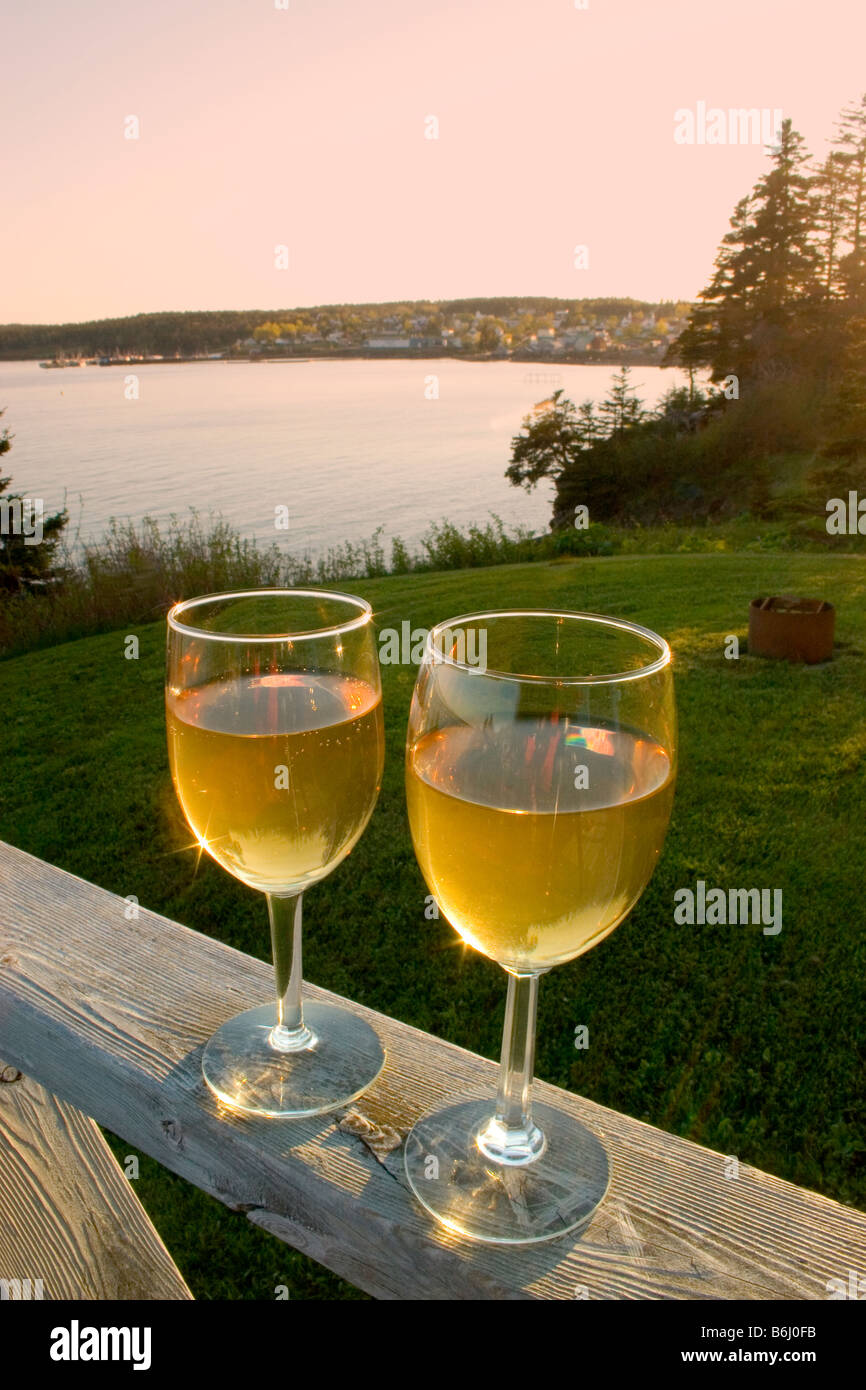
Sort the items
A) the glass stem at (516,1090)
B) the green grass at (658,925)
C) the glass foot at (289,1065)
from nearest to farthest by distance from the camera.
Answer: the glass stem at (516,1090), the glass foot at (289,1065), the green grass at (658,925)

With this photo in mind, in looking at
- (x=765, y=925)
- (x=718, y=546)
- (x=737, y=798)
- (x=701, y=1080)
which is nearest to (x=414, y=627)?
(x=737, y=798)

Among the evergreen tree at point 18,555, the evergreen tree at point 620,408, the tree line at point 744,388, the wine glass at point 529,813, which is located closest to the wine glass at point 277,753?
the wine glass at point 529,813

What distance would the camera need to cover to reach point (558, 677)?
2.68ft

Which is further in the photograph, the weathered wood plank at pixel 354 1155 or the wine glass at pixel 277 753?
the wine glass at pixel 277 753

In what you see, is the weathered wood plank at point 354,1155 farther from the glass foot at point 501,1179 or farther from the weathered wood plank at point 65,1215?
the weathered wood plank at point 65,1215

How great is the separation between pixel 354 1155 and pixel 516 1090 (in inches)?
7.2

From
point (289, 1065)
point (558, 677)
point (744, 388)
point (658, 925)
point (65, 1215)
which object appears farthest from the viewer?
point (744, 388)

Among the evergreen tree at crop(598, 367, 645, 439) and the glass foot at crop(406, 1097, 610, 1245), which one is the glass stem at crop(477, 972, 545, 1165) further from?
the evergreen tree at crop(598, 367, 645, 439)

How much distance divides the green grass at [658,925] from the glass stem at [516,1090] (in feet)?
7.60

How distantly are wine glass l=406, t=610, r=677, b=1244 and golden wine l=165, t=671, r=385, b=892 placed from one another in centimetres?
11

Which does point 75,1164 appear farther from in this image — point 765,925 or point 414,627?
point 414,627

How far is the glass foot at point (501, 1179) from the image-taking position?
91cm

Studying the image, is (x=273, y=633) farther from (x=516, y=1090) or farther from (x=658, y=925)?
(x=658, y=925)

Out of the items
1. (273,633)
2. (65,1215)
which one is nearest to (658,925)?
(65,1215)
